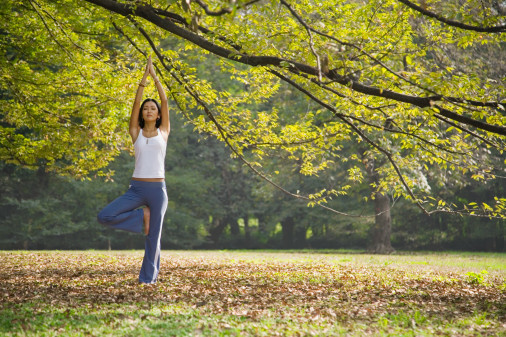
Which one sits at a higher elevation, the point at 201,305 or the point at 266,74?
the point at 266,74

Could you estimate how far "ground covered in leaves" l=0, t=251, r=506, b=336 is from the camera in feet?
16.3

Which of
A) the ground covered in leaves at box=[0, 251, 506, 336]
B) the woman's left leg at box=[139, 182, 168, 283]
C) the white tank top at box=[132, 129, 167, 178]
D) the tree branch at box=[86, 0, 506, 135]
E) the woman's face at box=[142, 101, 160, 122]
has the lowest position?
the ground covered in leaves at box=[0, 251, 506, 336]

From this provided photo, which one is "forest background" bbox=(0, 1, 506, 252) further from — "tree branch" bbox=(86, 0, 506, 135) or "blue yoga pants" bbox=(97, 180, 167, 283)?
"blue yoga pants" bbox=(97, 180, 167, 283)

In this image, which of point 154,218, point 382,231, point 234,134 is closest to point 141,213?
point 154,218

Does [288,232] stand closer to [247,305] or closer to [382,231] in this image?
[382,231]

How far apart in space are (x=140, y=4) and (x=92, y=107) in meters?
6.56

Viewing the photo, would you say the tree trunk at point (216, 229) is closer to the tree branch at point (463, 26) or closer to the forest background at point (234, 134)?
the forest background at point (234, 134)

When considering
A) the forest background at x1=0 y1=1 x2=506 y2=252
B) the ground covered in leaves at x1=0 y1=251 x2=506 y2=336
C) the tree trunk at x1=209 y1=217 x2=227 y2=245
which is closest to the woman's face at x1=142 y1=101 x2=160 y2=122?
the forest background at x1=0 y1=1 x2=506 y2=252

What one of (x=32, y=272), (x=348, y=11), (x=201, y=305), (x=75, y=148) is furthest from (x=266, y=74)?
(x=75, y=148)

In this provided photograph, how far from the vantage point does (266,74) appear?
895cm

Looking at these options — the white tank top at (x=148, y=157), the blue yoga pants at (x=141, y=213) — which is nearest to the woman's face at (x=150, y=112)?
the white tank top at (x=148, y=157)

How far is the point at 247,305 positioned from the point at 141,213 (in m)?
1.93

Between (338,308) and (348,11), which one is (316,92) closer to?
(348,11)

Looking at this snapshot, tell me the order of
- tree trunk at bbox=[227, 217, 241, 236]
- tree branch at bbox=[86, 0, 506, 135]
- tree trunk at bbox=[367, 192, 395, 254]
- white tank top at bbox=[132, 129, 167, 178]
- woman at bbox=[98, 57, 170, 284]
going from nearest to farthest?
tree branch at bbox=[86, 0, 506, 135], woman at bbox=[98, 57, 170, 284], white tank top at bbox=[132, 129, 167, 178], tree trunk at bbox=[367, 192, 395, 254], tree trunk at bbox=[227, 217, 241, 236]
